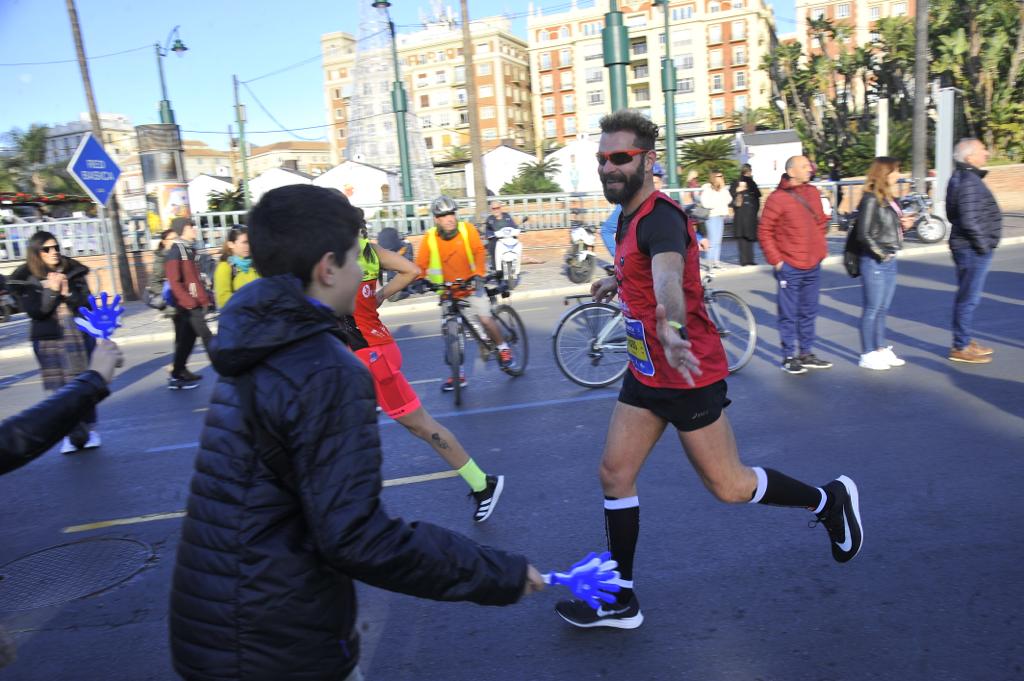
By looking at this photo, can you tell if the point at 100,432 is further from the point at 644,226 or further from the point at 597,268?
the point at 597,268

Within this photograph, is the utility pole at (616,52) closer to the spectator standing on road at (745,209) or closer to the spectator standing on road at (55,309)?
the spectator standing on road at (745,209)

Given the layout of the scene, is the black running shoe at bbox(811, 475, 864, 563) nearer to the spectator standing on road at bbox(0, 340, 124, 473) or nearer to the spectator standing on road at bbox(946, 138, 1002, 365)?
the spectator standing on road at bbox(0, 340, 124, 473)

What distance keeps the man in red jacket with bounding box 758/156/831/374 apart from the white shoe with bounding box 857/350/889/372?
323mm

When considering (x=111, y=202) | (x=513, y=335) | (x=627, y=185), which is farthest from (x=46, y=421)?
(x=111, y=202)

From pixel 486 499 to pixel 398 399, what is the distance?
2.57 ft

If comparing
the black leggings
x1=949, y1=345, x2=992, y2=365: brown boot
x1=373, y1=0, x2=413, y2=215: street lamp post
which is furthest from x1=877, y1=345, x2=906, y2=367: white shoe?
x1=373, y1=0, x2=413, y2=215: street lamp post

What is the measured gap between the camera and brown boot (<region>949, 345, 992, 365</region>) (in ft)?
23.0

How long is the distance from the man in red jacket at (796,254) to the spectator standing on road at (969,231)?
42.9 inches

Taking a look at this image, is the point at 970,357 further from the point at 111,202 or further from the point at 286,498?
the point at 111,202

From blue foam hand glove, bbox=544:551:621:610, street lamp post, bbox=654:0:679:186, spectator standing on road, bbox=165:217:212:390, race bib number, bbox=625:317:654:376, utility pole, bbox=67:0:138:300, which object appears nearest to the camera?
blue foam hand glove, bbox=544:551:621:610

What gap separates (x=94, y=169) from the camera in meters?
14.2

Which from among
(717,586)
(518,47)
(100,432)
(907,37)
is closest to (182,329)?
(100,432)

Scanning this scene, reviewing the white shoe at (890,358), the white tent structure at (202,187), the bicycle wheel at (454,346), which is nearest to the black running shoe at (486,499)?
the bicycle wheel at (454,346)

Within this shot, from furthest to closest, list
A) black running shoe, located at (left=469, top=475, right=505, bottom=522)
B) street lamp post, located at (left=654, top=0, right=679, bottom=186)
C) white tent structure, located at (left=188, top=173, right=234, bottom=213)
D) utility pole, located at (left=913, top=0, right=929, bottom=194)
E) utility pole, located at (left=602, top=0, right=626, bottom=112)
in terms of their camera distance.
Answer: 1. white tent structure, located at (left=188, top=173, right=234, bottom=213)
2. street lamp post, located at (left=654, top=0, right=679, bottom=186)
3. utility pole, located at (left=913, top=0, right=929, bottom=194)
4. utility pole, located at (left=602, top=0, right=626, bottom=112)
5. black running shoe, located at (left=469, top=475, right=505, bottom=522)
